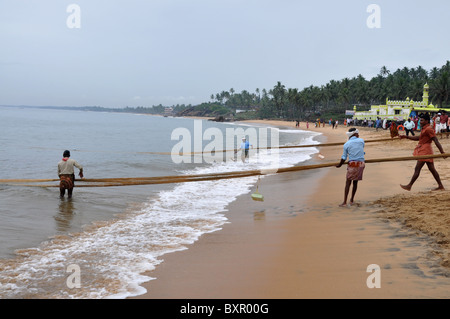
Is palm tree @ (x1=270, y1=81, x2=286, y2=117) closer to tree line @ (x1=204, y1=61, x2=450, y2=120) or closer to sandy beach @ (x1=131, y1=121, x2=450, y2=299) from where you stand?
tree line @ (x1=204, y1=61, x2=450, y2=120)

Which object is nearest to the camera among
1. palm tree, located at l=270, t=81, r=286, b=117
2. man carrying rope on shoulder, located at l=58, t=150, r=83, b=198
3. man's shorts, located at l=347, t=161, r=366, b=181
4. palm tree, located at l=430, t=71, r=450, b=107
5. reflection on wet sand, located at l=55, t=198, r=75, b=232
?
man's shorts, located at l=347, t=161, r=366, b=181

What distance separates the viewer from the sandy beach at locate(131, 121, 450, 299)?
12.4ft

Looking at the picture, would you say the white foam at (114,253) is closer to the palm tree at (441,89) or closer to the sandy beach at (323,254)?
the sandy beach at (323,254)

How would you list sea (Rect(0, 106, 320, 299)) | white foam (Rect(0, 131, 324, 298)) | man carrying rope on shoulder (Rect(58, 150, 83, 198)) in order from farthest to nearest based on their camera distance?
man carrying rope on shoulder (Rect(58, 150, 83, 198)) < sea (Rect(0, 106, 320, 299)) < white foam (Rect(0, 131, 324, 298))

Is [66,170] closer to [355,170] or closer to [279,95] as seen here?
[355,170]

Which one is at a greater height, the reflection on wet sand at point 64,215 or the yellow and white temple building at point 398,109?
the yellow and white temple building at point 398,109

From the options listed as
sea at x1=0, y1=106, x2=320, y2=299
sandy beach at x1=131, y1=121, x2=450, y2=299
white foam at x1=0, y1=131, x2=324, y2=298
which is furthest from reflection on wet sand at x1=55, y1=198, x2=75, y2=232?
sandy beach at x1=131, y1=121, x2=450, y2=299

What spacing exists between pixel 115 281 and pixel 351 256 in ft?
10.5

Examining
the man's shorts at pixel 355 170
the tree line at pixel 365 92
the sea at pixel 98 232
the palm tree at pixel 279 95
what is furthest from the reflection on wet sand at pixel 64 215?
the palm tree at pixel 279 95

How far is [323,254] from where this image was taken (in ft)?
15.9

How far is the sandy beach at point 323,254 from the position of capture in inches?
149

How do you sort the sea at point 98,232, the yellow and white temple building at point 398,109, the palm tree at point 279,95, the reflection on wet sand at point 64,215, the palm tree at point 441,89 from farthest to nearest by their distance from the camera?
the palm tree at point 279,95, the palm tree at point 441,89, the yellow and white temple building at point 398,109, the reflection on wet sand at point 64,215, the sea at point 98,232
